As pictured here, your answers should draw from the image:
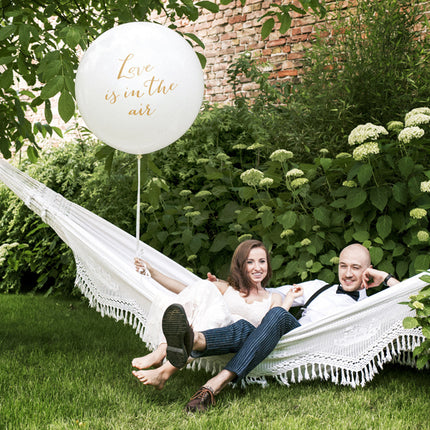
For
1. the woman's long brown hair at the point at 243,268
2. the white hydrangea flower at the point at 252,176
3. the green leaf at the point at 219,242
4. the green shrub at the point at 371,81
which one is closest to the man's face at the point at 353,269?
the woman's long brown hair at the point at 243,268

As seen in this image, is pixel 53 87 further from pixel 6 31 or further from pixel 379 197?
pixel 379 197

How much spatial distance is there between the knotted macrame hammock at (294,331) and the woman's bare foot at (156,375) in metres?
0.17

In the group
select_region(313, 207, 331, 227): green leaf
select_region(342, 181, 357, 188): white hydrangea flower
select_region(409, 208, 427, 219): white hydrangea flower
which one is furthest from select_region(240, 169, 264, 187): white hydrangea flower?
select_region(409, 208, 427, 219): white hydrangea flower

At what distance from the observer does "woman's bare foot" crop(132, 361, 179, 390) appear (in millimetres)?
1836

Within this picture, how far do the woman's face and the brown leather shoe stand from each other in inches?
20.4

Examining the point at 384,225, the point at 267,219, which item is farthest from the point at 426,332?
the point at 267,219

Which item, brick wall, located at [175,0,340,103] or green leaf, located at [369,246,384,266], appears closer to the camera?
green leaf, located at [369,246,384,266]

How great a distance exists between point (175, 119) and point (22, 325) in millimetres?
1823

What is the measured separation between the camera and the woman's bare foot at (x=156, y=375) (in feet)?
6.02

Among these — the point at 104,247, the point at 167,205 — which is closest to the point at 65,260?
the point at 167,205

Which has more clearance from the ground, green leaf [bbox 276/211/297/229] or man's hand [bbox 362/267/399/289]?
green leaf [bbox 276/211/297/229]

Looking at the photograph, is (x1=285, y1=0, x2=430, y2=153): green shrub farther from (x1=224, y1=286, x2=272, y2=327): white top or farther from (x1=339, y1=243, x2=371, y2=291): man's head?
(x1=224, y1=286, x2=272, y2=327): white top

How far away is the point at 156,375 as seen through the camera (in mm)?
1843

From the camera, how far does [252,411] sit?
179cm
